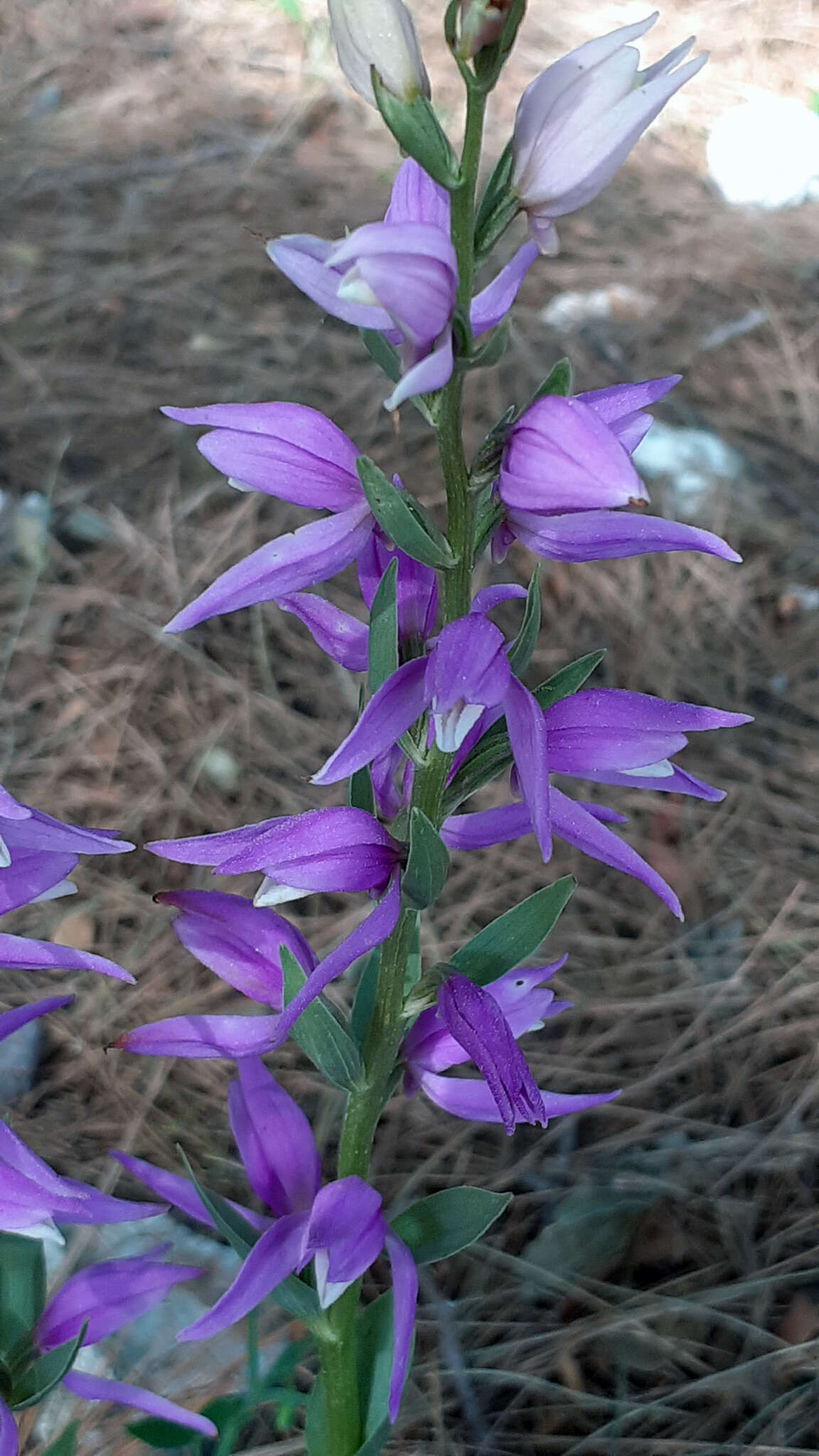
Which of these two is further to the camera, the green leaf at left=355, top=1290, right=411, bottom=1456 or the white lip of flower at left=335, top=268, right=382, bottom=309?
the green leaf at left=355, top=1290, right=411, bottom=1456

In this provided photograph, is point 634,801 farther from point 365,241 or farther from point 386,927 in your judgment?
point 365,241

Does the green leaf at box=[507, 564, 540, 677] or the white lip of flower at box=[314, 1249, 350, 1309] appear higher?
the green leaf at box=[507, 564, 540, 677]

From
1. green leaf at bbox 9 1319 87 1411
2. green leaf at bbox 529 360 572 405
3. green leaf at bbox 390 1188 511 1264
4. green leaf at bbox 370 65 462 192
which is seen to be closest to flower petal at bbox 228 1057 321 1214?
green leaf at bbox 390 1188 511 1264

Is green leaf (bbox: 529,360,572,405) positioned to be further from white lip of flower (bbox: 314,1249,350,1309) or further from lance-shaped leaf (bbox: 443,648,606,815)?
white lip of flower (bbox: 314,1249,350,1309)

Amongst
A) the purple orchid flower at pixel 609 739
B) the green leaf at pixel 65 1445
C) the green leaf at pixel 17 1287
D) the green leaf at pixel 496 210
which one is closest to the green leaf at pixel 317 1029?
the purple orchid flower at pixel 609 739

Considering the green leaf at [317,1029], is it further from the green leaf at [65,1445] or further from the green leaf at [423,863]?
the green leaf at [65,1445]

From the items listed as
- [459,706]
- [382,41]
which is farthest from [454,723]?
[382,41]

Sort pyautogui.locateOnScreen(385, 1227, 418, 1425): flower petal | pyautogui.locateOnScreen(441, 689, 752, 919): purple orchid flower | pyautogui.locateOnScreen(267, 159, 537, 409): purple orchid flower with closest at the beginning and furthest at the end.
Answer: pyautogui.locateOnScreen(267, 159, 537, 409): purple orchid flower → pyautogui.locateOnScreen(441, 689, 752, 919): purple orchid flower → pyautogui.locateOnScreen(385, 1227, 418, 1425): flower petal
